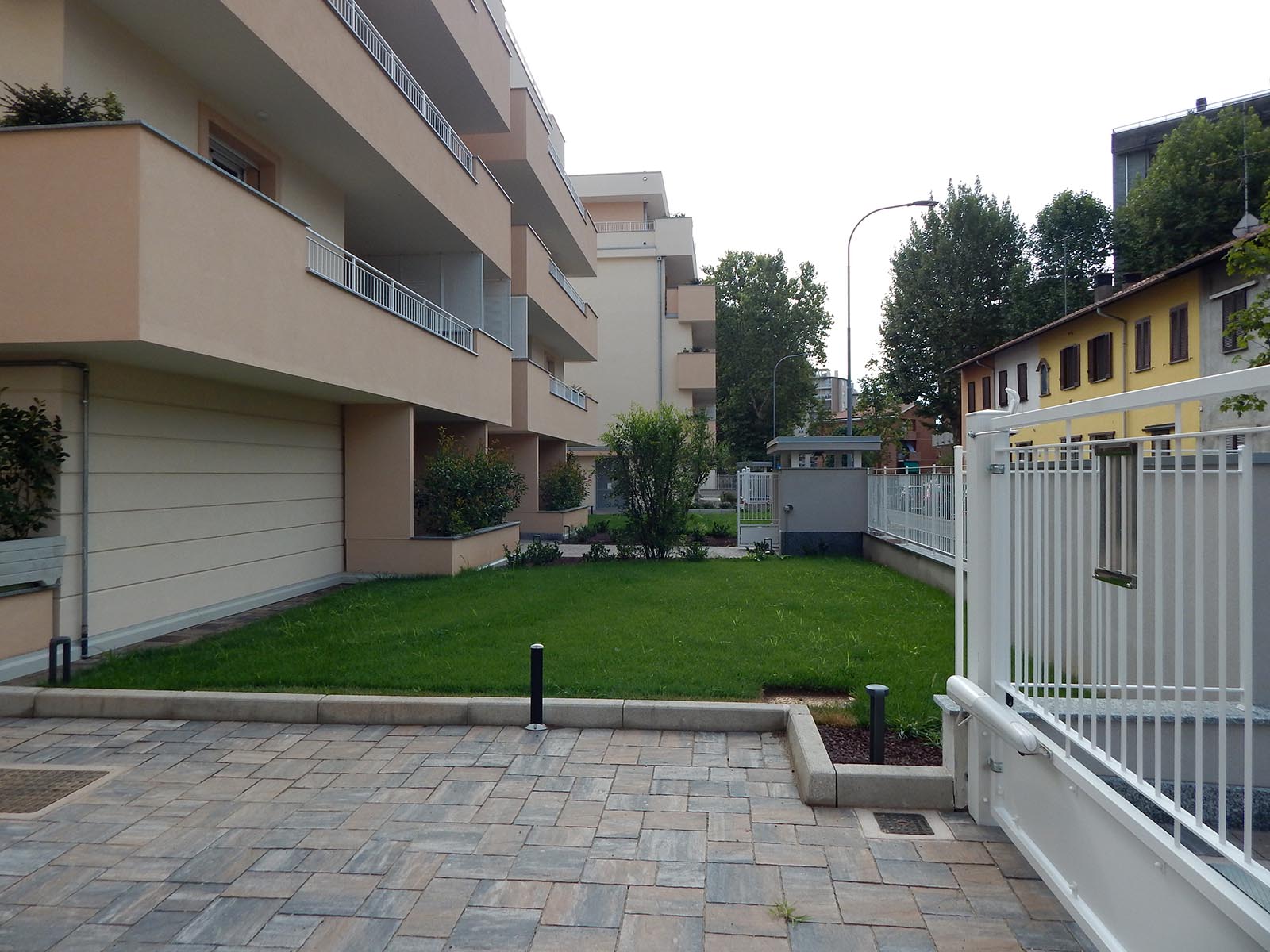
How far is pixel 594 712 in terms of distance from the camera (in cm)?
638

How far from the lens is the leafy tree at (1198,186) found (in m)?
33.6

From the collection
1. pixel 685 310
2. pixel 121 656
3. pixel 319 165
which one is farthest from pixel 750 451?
pixel 121 656

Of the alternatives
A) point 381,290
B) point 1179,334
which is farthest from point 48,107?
point 1179,334

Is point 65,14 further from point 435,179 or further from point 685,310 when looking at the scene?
point 685,310

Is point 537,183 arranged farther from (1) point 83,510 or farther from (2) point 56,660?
(2) point 56,660

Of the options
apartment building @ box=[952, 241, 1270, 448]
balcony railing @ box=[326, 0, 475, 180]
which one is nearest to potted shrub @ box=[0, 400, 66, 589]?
balcony railing @ box=[326, 0, 475, 180]

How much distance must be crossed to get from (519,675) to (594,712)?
3.69 feet

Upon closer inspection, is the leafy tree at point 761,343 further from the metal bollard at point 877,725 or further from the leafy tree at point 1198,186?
the metal bollard at point 877,725

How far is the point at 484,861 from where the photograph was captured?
4250mm

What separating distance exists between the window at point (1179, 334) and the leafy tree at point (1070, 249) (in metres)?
16.9

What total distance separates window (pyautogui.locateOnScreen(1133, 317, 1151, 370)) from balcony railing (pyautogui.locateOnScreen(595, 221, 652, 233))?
21.7 metres

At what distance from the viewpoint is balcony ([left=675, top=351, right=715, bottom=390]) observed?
40281 millimetres

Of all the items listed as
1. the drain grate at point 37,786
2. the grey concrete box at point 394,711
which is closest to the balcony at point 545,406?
the grey concrete box at point 394,711

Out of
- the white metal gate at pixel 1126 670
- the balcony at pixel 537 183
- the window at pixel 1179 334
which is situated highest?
the balcony at pixel 537 183
